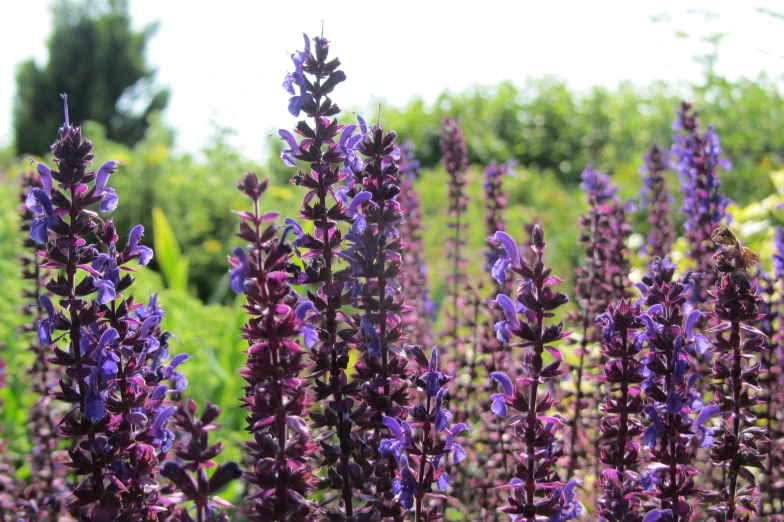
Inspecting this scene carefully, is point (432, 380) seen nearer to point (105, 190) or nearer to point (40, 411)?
point (105, 190)

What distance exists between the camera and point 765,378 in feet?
9.93

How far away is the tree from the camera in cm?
3152

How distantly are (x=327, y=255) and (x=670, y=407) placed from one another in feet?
3.61

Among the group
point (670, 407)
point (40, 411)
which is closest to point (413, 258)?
point (40, 411)

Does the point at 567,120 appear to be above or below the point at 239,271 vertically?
above

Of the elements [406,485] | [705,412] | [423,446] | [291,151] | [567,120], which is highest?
[567,120]

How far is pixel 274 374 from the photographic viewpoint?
5.50ft

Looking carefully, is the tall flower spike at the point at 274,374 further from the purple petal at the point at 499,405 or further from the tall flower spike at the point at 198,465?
the purple petal at the point at 499,405

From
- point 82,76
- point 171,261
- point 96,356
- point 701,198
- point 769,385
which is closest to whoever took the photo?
point 96,356

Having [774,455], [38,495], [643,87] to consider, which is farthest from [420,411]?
[643,87]

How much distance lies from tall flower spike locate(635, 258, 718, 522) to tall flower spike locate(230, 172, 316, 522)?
1.00 meters

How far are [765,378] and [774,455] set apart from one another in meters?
0.34

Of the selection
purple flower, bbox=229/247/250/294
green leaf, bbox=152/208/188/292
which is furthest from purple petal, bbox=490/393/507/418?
green leaf, bbox=152/208/188/292

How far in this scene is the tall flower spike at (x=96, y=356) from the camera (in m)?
1.88
